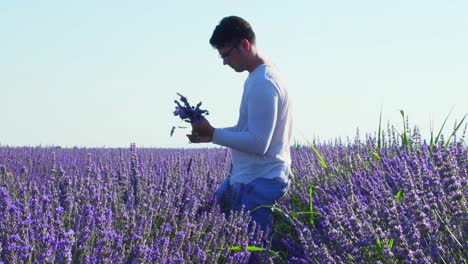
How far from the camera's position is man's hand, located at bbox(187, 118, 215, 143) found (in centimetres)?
348

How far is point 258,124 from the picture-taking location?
3447 mm

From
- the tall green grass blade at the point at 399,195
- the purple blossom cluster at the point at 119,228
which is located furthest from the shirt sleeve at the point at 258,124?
the tall green grass blade at the point at 399,195

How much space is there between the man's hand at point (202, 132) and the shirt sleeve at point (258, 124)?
3 centimetres

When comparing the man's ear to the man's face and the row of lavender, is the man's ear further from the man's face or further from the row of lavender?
the row of lavender

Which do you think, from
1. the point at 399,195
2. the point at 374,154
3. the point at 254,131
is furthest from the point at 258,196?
the point at 374,154

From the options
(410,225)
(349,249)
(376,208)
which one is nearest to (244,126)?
(376,208)

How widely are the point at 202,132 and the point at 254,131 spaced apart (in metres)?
0.27

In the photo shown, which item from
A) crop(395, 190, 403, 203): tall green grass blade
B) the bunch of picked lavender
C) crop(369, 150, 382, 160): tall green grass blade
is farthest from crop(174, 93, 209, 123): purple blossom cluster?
crop(369, 150, 382, 160): tall green grass blade

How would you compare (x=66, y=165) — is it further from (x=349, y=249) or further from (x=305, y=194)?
(x=349, y=249)

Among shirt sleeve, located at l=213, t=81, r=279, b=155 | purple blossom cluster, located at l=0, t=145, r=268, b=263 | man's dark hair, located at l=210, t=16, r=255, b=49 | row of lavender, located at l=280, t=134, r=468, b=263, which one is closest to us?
row of lavender, located at l=280, t=134, r=468, b=263

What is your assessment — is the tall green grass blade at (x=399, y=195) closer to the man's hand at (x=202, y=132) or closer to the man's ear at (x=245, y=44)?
the man's hand at (x=202, y=132)

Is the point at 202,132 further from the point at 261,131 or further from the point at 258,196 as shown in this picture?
the point at 258,196

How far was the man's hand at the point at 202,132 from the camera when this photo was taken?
11.4 feet

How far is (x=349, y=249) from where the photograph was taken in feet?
8.36
